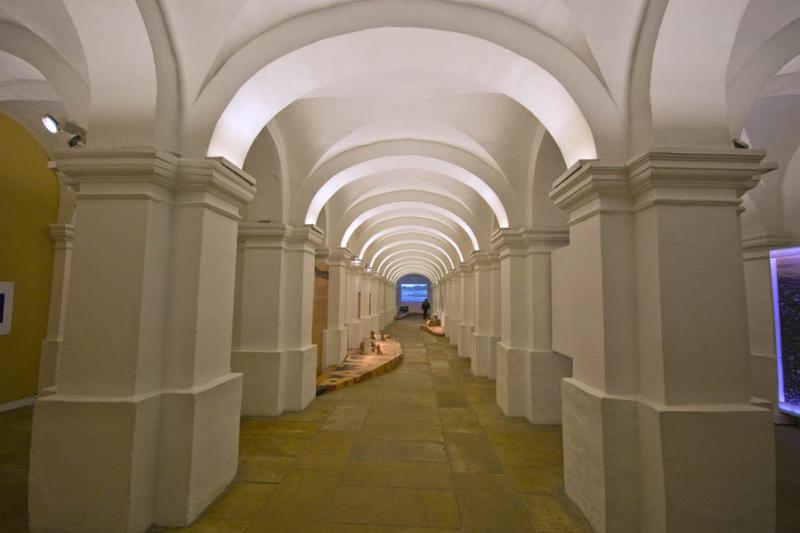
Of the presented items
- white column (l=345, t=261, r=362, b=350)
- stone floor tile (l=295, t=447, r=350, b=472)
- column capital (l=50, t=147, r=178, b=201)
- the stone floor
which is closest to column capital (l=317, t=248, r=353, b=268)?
white column (l=345, t=261, r=362, b=350)

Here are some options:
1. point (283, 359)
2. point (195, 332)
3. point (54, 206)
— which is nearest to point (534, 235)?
point (283, 359)

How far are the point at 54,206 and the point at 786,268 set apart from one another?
12716mm

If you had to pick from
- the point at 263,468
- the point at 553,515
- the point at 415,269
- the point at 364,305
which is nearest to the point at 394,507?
the point at 553,515

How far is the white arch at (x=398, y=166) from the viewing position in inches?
287

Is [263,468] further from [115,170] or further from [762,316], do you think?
[762,316]

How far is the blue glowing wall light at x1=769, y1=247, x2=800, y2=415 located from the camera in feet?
19.6

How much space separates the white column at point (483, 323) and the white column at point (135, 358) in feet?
22.4

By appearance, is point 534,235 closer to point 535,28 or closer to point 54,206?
point 535,28

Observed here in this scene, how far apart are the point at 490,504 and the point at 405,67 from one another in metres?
4.61

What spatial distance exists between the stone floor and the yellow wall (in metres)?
0.85

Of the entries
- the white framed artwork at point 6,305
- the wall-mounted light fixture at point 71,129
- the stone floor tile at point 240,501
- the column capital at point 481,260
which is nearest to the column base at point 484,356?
the column capital at point 481,260

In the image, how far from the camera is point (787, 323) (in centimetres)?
612

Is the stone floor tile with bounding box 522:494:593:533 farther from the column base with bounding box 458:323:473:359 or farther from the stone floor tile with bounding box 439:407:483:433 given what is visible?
the column base with bounding box 458:323:473:359

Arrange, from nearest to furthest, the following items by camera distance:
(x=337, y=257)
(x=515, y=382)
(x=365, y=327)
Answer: (x=515, y=382) < (x=337, y=257) < (x=365, y=327)
